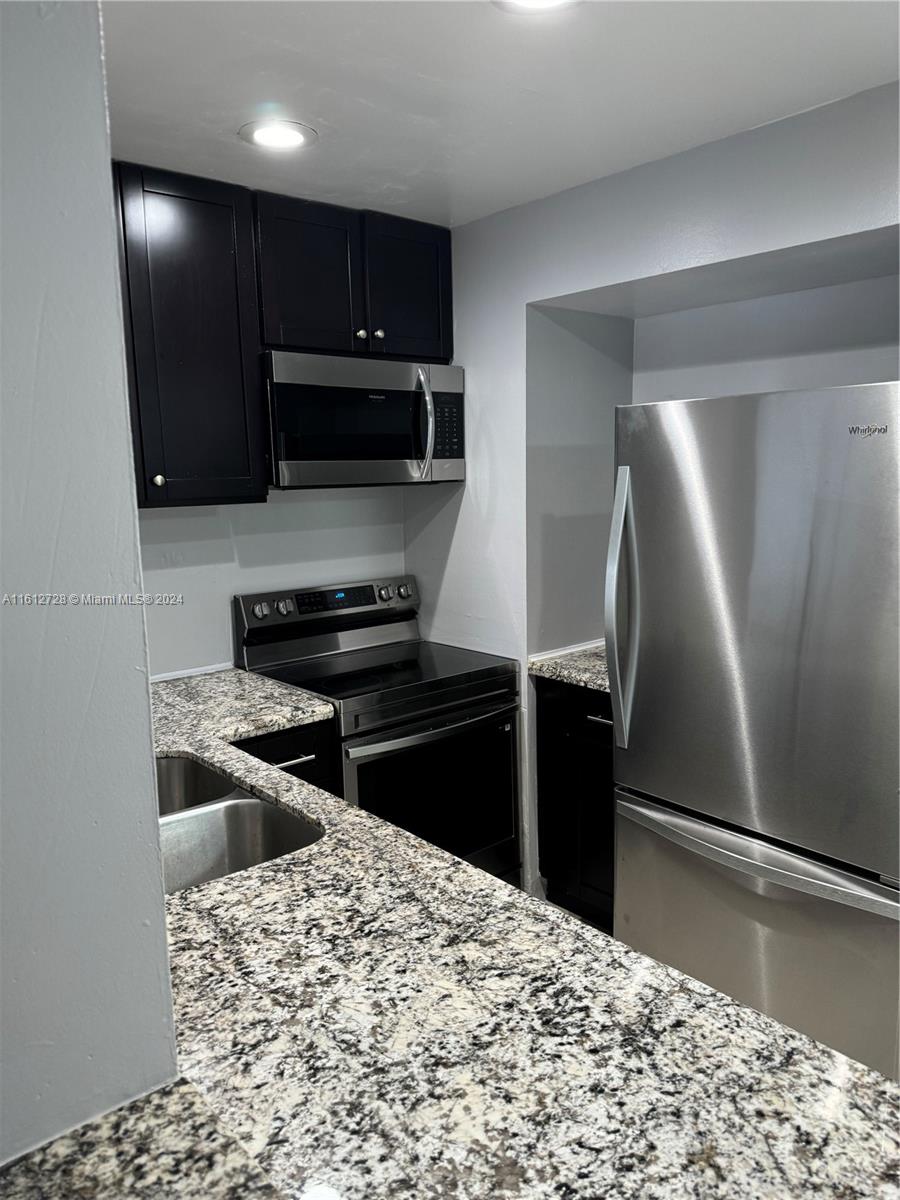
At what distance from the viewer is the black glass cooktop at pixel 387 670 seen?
2.79 metres

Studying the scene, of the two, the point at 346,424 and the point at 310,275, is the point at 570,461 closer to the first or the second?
the point at 346,424

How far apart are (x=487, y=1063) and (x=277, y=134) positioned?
2101 millimetres

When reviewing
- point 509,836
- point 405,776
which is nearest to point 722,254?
point 405,776

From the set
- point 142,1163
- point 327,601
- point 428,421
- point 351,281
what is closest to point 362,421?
point 428,421

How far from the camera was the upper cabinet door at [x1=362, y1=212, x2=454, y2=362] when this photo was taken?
289cm

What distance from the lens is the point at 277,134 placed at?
2131 millimetres

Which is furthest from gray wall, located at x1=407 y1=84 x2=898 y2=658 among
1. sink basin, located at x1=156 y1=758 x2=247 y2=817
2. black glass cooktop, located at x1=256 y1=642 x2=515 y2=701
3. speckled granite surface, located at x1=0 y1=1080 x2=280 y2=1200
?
speckled granite surface, located at x1=0 y1=1080 x2=280 y2=1200

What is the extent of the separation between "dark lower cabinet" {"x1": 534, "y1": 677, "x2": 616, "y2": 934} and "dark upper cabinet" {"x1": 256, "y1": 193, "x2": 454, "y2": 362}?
4.30 ft

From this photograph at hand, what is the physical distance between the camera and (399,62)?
5.82 feet

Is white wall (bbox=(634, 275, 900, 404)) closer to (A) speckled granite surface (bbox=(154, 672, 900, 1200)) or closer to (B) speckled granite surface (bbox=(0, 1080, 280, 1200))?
(A) speckled granite surface (bbox=(154, 672, 900, 1200))

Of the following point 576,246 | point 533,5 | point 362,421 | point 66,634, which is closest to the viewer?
point 66,634

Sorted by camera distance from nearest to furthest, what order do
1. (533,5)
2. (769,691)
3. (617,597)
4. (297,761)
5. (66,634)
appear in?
(66,634)
(533,5)
(769,691)
(617,597)
(297,761)

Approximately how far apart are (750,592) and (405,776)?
4.23 ft

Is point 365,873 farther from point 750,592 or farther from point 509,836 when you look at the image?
point 509,836
